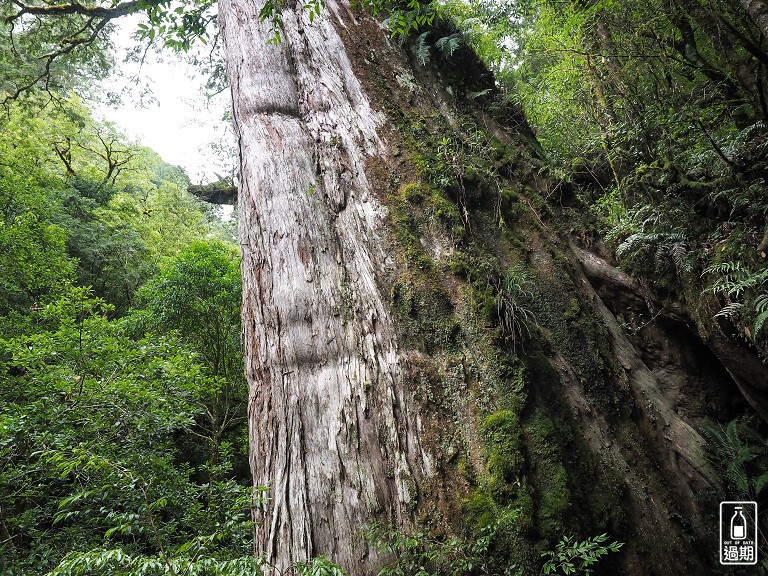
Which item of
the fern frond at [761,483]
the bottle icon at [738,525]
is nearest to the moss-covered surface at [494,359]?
the bottle icon at [738,525]

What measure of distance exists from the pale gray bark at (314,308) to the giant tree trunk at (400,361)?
0.01m

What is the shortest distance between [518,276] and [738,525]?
2.32 m

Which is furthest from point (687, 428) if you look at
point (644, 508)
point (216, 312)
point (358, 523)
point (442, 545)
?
point (216, 312)

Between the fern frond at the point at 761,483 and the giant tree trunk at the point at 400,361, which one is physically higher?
the giant tree trunk at the point at 400,361

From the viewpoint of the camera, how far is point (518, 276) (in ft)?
12.0

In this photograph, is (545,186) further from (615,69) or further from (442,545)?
(442,545)

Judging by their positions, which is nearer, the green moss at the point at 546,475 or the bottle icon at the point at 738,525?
the green moss at the point at 546,475

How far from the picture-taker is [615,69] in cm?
548

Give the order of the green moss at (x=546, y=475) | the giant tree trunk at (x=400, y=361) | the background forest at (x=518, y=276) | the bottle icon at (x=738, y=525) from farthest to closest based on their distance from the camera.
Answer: the bottle icon at (x=738, y=525) → the background forest at (x=518, y=276) → the giant tree trunk at (x=400, y=361) → the green moss at (x=546, y=475)

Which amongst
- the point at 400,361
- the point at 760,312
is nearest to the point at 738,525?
the point at 760,312

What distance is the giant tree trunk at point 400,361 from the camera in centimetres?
249

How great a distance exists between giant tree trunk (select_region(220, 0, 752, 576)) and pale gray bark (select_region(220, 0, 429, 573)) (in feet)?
0.04

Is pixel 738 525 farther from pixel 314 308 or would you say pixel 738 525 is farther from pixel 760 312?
pixel 314 308

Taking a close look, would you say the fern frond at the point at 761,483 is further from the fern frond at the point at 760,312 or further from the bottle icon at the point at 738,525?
the fern frond at the point at 760,312
